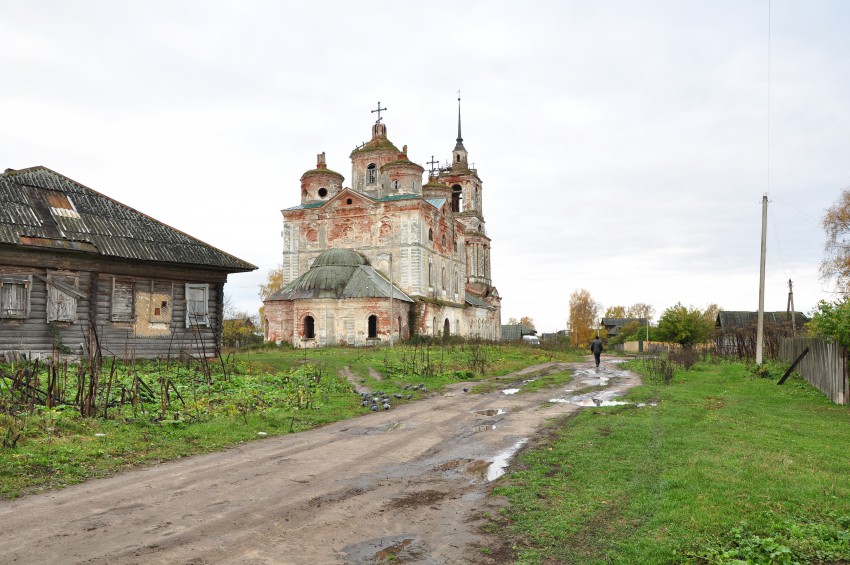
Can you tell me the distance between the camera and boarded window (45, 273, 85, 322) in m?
18.0

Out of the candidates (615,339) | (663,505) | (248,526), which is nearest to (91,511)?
(248,526)

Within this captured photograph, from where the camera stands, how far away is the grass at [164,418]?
343 inches

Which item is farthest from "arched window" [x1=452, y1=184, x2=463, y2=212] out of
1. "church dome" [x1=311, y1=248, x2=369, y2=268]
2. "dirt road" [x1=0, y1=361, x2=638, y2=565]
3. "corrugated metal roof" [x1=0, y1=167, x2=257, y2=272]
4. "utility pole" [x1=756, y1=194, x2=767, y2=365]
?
"dirt road" [x1=0, y1=361, x2=638, y2=565]

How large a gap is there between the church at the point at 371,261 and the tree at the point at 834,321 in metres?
23.5

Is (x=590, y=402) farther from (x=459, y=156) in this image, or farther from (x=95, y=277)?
(x=459, y=156)

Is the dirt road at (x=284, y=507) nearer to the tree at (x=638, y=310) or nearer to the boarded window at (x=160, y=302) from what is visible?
the boarded window at (x=160, y=302)

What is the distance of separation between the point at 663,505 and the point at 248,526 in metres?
4.21

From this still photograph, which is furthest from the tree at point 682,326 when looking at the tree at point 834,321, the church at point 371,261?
the tree at point 834,321

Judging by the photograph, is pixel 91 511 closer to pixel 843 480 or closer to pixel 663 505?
pixel 663 505

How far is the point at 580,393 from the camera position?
60.3ft

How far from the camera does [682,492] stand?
7016mm

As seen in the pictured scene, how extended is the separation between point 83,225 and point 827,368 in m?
21.3

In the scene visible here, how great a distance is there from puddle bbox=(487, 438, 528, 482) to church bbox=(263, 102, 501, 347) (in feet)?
86.3

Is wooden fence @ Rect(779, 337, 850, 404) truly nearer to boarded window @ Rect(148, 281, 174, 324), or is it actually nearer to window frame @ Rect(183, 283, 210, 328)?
window frame @ Rect(183, 283, 210, 328)
